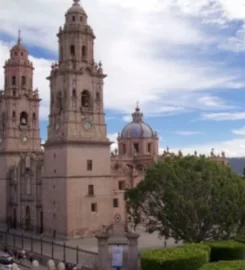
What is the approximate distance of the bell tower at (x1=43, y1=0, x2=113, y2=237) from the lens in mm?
45625

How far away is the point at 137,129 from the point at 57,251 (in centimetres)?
3442

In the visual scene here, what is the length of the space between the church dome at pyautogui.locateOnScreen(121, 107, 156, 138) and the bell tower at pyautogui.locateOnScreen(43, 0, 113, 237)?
66.0ft

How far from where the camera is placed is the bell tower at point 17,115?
58.0m

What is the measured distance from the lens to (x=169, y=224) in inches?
1309

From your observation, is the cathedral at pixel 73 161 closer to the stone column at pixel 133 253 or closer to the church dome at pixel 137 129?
the church dome at pixel 137 129

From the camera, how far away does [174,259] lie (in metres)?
21.6

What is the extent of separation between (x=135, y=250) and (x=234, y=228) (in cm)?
852

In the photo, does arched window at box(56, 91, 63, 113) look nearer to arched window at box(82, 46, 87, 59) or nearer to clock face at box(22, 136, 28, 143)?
arched window at box(82, 46, 87, 59)

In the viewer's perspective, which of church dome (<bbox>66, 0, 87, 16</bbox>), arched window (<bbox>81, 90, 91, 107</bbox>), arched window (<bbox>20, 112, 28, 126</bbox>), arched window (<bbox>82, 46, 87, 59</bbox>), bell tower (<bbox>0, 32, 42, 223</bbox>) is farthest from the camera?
arched window (<bbox>20, 112, 28, 126</bbox>)

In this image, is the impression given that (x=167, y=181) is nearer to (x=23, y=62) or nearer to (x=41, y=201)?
(x=41, y=201)

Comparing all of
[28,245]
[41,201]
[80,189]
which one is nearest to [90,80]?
[80,189]

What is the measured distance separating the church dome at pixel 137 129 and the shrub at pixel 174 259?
4524 centimetres

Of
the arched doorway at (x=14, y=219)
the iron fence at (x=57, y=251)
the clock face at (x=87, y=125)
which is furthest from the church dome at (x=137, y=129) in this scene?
the iron fence at (x=57, y=251)

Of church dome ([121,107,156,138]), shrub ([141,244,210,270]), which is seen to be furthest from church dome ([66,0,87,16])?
shrub ([141,244,210,270])
